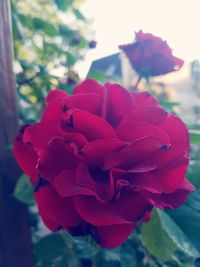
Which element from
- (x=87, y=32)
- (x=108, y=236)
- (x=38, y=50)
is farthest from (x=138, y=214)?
(x=87, y=32)

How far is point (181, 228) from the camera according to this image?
0.49 m

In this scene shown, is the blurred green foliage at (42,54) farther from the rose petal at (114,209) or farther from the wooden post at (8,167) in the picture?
the rose petal at (114,209)

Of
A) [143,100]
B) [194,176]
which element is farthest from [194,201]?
[143,100]

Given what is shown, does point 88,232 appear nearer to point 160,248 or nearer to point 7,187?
point 160,248

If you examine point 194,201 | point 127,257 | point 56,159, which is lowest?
point 127,257

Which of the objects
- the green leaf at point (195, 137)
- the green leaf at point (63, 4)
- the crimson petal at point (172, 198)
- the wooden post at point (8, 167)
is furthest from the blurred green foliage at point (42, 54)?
the crimson petal at point (172, 198)

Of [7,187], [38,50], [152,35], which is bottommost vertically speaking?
A: [7,187]

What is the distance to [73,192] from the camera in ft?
1.20

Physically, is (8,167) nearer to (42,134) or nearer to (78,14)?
(42,134)

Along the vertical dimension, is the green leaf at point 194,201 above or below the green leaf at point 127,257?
above

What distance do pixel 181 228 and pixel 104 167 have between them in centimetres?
16

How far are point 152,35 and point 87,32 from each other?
52 centimetres

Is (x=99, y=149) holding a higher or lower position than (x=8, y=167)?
higher

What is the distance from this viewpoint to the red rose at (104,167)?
38 cm
